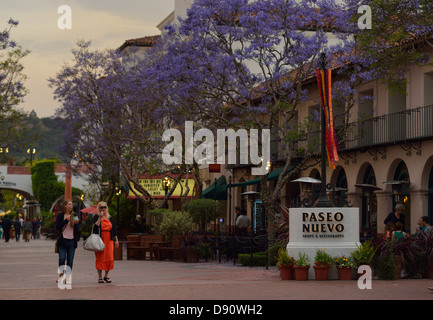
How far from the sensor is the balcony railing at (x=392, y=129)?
2833 centimetres

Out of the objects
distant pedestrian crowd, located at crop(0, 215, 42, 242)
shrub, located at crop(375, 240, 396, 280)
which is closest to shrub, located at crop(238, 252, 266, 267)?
shrub, located at crop(375, 240, 396, 280)

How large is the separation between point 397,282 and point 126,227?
37.8 metres

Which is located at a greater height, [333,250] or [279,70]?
[279,70]

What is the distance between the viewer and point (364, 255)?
17.8 metres

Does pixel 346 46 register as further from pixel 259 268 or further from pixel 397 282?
pixel 397 282

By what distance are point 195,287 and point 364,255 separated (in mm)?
3809

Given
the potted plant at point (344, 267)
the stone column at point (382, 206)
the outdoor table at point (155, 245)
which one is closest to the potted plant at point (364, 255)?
A: the potted plant at point (344, 267)

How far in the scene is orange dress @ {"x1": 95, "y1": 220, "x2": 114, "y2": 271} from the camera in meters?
17.3

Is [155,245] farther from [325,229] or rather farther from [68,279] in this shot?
[325,229]

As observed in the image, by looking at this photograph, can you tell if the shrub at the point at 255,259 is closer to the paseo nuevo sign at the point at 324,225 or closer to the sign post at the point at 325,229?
the sign post at the point at 325,229

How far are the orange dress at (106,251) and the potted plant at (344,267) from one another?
467cm

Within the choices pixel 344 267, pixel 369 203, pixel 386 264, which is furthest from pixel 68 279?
pixel 369 203
